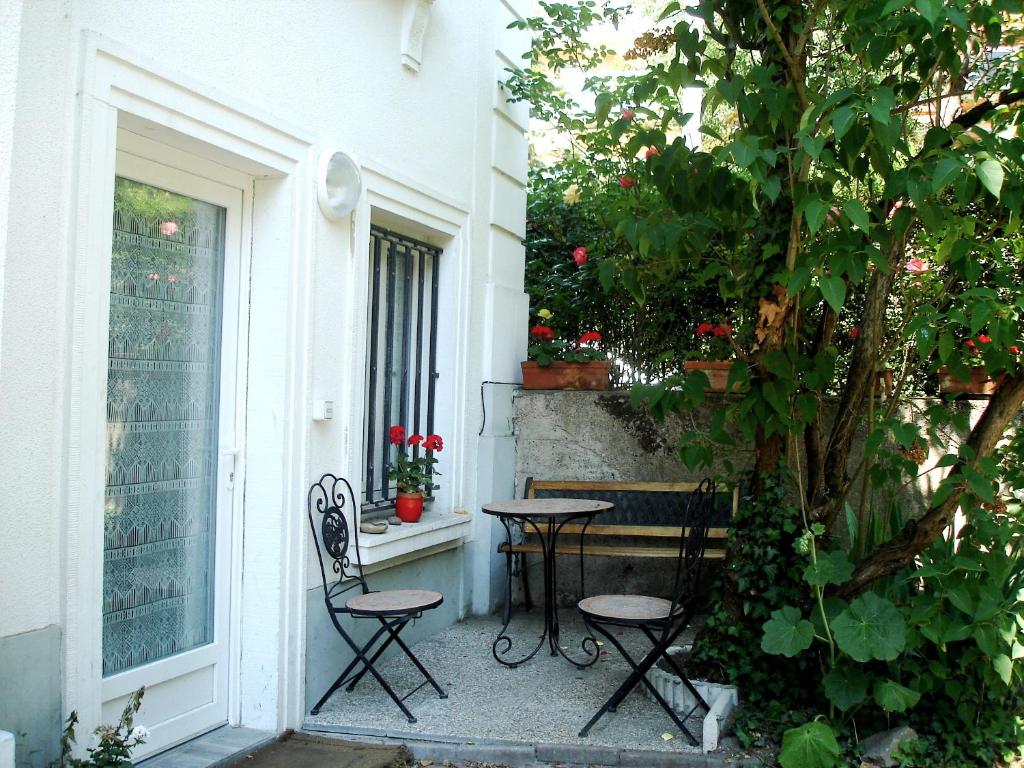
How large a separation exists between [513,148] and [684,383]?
3048 millimetres

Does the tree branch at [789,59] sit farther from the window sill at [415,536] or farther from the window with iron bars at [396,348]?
the window sill at [415,536]

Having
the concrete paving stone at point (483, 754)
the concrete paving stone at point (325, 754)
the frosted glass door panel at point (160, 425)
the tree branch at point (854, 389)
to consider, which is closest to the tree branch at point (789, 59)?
the tree branch at point (854, 389)

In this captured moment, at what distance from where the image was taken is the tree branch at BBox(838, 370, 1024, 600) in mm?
4176

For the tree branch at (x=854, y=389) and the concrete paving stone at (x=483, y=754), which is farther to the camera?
the tree branch at (x=854, y=389)

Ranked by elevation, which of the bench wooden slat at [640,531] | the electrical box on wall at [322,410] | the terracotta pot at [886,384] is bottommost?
the bench wooden slat at [640,531]

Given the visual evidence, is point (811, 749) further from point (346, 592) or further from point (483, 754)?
point (346, 592)

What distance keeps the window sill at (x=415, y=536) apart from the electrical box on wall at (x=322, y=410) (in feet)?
2.32

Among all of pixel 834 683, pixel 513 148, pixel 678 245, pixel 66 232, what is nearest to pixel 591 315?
pixel 513 148

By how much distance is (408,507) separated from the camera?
542 cm

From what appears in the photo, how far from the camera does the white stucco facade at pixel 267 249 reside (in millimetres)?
2939

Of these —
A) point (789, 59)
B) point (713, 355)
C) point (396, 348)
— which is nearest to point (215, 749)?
point (396, 348)

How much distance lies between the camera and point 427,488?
18.7 ft

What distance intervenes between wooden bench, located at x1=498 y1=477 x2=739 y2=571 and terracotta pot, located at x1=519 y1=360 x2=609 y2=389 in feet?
2.22

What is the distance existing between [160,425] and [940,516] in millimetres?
3387
